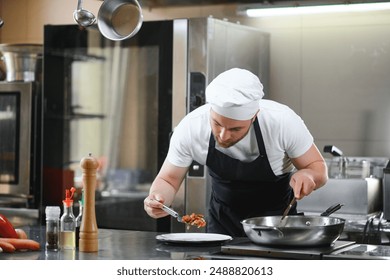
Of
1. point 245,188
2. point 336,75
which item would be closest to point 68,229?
point 245,188

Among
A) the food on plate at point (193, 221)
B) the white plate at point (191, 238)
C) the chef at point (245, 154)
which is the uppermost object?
the chef at point (245, 154)

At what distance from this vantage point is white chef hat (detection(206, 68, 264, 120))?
8.32 feet

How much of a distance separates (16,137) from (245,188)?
1.38 m

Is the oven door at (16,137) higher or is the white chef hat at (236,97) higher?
the white chef hat at (236,97)

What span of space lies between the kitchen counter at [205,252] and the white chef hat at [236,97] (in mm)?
472

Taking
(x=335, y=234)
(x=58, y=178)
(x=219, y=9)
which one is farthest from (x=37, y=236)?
(x=219, y=9)

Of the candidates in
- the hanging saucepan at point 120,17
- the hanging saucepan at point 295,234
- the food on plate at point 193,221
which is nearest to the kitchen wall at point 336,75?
the hanging saucepan at point 120,17

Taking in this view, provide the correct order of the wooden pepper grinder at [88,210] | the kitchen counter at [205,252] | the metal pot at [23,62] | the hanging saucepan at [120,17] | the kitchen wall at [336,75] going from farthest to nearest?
1. the metal pot at [23,62]
2. the kitchen wall at [336,75]
3. the hanging saucepan at [120,17]
4. the wooden pepper grinder at [88,210]
5. the kitchen counter at [205,252]

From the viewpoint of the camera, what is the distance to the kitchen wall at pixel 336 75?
3107 millimetres

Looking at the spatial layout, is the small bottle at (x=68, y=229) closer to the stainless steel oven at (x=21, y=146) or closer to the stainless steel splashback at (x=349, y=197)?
the stainless steel splashback at (x=349, y=197)

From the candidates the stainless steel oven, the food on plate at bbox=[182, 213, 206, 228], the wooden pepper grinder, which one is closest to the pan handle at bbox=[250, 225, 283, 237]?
the food on plate at bbox=[182, 213, 206, 228]

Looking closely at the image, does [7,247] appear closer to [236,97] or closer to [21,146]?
[236,97]

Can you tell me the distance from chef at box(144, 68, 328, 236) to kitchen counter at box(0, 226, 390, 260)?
40cm

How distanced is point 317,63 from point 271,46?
194 mm
